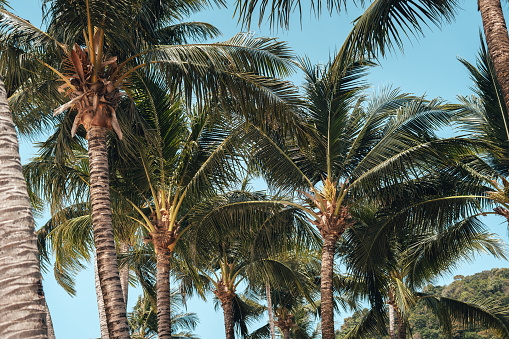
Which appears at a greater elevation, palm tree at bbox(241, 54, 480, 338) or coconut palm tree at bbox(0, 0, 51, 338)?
palm tree at bbox(241, 54, 480, 338)

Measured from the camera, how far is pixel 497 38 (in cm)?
610

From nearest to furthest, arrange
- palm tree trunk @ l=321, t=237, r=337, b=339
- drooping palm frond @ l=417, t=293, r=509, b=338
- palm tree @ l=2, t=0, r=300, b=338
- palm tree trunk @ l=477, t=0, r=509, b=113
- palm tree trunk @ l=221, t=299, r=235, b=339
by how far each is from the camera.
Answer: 1. palm tree trunk @ l=477, t=0, r=509, b=113
2. palm tree @ l=2, t=0, r=300, b=338
3. palm tree trunk @ l=321, t=237, r=337, b=339
4. drooping palm frond @ l=417, t=293, r=509, b=338
5. palm tree trunk @ l=221, t=299, r=235, b=339

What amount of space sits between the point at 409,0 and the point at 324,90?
4999mm

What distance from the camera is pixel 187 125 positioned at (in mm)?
11586

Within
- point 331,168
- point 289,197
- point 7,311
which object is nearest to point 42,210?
point 289,197

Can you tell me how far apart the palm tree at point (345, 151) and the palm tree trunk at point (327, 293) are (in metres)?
0.02

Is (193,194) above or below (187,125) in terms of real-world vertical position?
below

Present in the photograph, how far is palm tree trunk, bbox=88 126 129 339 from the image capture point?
654cm

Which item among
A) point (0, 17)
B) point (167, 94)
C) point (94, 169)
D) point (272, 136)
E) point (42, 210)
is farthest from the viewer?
point (42, 210)

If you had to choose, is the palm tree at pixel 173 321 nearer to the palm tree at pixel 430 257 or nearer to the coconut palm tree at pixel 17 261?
A: the palm tree at pixel 430 257

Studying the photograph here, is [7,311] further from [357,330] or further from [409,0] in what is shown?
[357,330]

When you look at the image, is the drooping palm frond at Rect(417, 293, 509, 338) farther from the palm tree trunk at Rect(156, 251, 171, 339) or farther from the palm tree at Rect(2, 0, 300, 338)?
the palm tree at Rect(2, 0, 300, 338)

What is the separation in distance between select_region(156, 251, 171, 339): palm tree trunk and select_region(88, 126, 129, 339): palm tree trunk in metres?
3.56

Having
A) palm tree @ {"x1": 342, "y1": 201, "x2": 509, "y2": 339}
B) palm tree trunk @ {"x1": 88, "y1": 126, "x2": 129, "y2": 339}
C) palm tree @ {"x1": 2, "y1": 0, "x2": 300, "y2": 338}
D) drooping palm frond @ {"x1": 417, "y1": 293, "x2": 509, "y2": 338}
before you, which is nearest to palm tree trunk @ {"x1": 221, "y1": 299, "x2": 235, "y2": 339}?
palm tree @ {"x1": 342, "y1": 201, "x2": 509, "y2": 339}
